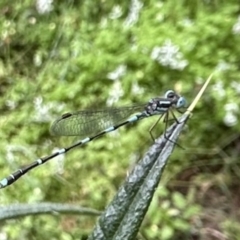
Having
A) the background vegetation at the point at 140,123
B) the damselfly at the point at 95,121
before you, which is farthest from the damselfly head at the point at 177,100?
the background vegetation at the point at 140,123

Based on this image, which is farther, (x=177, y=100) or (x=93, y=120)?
(x=93, y=120)

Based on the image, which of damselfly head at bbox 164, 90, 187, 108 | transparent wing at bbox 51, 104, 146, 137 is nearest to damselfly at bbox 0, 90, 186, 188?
transparent wing at bbox 51, 104, 146, 137

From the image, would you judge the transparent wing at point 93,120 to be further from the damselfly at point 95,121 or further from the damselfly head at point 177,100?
the damselfly head at point 177,100

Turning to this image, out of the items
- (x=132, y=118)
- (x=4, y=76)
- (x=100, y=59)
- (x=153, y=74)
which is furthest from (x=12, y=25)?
(x=132, y=118)

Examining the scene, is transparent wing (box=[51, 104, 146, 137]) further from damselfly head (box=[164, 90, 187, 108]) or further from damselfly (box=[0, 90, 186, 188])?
damselfly head (box=[164, 90, 187, 108])

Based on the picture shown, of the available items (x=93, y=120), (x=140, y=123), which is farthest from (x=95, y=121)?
(x=140, y=123)

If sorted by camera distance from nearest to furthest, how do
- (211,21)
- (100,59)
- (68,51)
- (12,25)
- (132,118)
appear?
(132,118) < (211,21) < (100,59) < (68,51) < (12,25)

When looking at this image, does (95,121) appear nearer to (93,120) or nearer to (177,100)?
(93,120)

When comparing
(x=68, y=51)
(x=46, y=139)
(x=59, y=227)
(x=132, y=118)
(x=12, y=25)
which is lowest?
(x=59, y=227)

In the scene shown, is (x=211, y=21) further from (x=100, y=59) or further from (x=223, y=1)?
(x=100, y=59)
